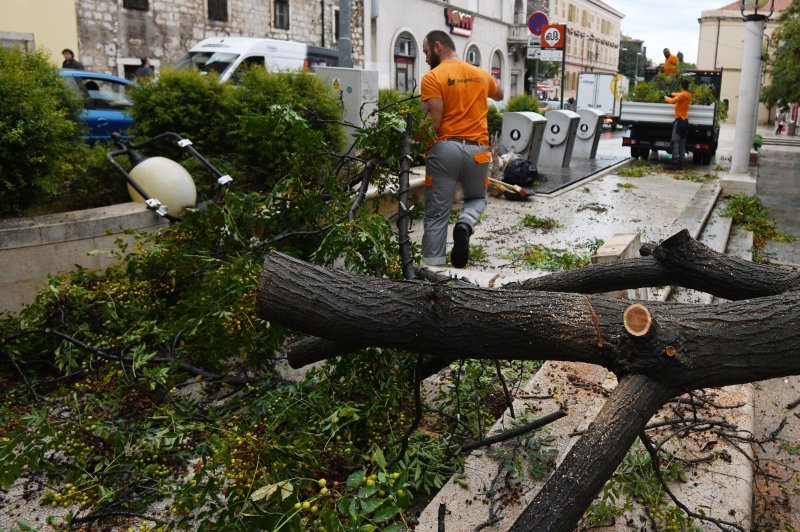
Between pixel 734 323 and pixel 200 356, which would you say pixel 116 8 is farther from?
pixel 734 323

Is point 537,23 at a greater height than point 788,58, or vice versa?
point 537,23

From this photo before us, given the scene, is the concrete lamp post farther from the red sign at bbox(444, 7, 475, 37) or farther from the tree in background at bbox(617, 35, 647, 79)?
the tree in background at bbox(617, 35, 647, 79)

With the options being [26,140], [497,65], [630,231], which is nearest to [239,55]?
[630,231]

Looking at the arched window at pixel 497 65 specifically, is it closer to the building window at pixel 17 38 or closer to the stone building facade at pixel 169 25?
the stone building facade at pixel 169 25

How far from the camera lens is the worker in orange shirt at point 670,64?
17.7 metres

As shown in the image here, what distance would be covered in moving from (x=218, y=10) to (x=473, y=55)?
1978cm

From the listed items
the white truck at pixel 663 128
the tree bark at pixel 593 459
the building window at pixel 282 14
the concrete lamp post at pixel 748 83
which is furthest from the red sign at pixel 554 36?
the tree bark at pixel 593 459

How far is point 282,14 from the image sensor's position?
27.1 m

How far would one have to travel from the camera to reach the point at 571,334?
219 centimetres

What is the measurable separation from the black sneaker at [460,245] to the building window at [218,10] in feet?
65.8

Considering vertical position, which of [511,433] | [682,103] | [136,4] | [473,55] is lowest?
[511,433]

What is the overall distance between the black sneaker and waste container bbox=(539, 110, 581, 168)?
349 inches

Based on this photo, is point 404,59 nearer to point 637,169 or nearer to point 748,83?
point 637,169

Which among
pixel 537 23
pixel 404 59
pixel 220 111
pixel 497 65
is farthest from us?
pixel 497 65
